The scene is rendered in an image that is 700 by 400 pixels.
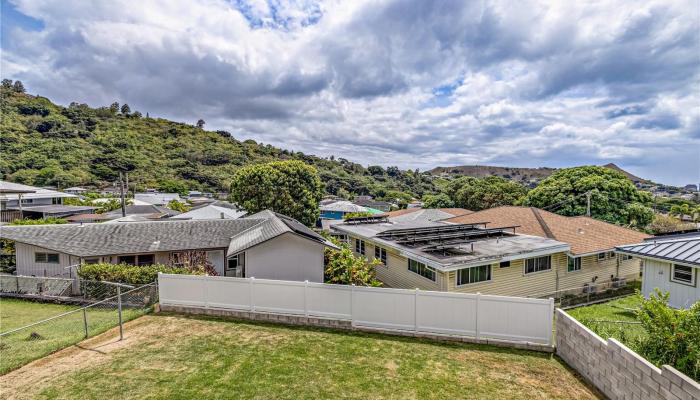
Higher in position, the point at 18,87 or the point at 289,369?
the point at 18,87

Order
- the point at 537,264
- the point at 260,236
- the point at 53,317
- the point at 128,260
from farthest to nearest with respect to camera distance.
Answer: the point at 128,260 → the point at 260,236 → the point at 537,264 → the point at 53,317

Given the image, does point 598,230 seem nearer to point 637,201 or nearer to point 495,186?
point 637,201

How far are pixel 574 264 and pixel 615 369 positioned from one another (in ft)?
40.3

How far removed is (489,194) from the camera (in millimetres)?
50562

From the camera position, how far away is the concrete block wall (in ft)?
16.6

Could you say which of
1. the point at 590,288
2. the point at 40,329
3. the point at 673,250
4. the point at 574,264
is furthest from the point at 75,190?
the point at 673,250

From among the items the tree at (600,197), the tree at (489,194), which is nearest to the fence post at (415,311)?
the tree at (600,197)

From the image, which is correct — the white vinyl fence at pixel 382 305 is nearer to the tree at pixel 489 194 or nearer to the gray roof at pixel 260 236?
the gray roof at pixel 260 236

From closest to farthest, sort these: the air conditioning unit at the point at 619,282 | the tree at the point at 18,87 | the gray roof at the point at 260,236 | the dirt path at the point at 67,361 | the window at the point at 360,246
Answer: the dirt path at the point at 67,361 < the gray roof at the point at 260,236 < the air conditioning unit at the point at 619,282 < the window at the point at 360,246 < the tree at the point at 18,87

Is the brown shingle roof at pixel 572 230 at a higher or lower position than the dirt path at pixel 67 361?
higher

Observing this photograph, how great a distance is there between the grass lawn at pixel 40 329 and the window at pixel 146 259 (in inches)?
139

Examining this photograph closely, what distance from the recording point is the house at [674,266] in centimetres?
1302

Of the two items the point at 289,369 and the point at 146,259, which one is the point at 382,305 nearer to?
the point at 289,369

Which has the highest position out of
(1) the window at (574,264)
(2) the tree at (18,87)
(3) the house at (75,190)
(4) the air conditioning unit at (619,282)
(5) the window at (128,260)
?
(2) the tree at (18,87)
